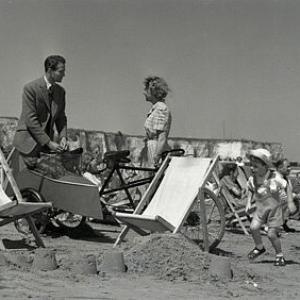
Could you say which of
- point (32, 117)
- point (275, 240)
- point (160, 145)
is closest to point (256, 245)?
point (275, 240)

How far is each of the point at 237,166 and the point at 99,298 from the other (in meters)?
7.50

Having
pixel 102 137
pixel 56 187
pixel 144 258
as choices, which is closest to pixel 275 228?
pixel 144 258

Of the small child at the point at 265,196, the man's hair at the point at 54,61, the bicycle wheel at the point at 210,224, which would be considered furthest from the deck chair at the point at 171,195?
the man's hair at the point at 54,61

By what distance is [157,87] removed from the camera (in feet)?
27.6

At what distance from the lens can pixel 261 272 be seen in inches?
239

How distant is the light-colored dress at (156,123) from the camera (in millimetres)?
8297

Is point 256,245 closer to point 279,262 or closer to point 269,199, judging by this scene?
point 279,262

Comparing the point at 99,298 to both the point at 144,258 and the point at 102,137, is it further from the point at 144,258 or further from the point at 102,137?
the point at 102,137

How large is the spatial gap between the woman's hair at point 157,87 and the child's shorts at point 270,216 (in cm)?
205

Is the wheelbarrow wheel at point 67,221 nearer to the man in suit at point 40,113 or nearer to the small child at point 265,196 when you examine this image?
the man in suit at point 40,113

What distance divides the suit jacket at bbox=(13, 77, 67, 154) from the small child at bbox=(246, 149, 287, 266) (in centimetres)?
209

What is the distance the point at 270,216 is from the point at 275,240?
0.81ft

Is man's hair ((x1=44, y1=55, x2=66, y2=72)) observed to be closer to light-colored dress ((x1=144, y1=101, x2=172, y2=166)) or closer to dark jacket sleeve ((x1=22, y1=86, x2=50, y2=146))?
dark jacket sleeve ((x1=22, y1=86, x2=50, y2=146))

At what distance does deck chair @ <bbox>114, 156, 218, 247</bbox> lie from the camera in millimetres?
6691
